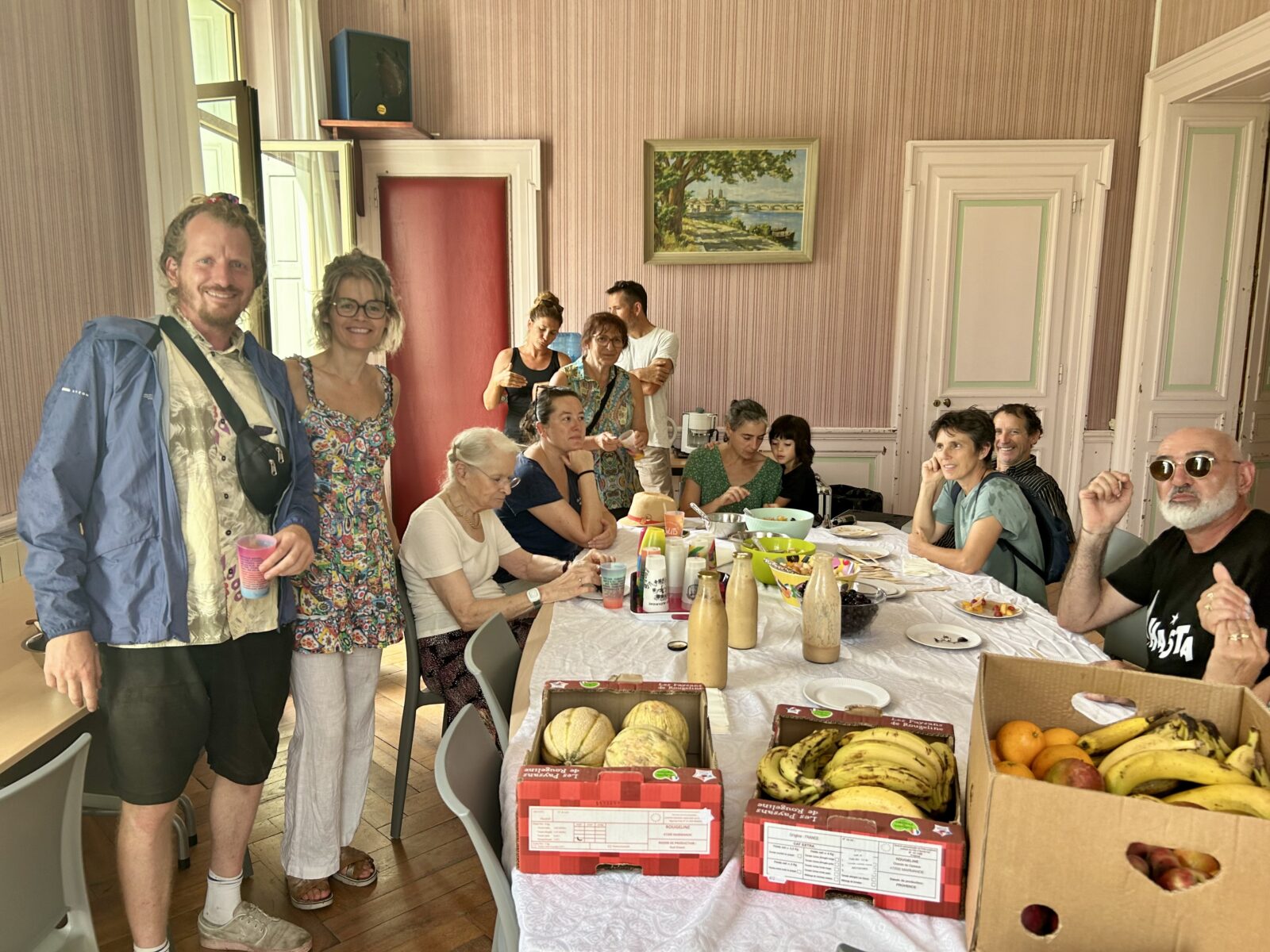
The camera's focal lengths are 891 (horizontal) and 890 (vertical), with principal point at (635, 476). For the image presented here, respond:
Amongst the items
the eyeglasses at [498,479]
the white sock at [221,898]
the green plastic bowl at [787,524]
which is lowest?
the white sock at [221,898]

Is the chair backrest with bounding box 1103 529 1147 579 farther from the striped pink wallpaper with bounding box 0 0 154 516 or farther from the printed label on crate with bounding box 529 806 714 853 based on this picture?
the striped pink wallpaper with bounding box 0 0 154 516

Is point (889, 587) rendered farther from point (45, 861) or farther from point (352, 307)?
point (45, 861)


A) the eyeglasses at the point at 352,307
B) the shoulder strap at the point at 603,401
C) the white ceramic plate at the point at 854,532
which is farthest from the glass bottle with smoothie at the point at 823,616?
the shoulder strap at the point at 603,401

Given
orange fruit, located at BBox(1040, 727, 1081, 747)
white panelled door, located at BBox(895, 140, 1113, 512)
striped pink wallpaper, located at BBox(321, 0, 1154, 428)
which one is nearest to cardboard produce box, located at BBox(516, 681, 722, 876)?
orange fruit, located at BBox(1040, 727, 1081, 747)

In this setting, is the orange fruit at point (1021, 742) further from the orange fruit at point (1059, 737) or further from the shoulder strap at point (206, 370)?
the shoulder strap at point (206, 370)

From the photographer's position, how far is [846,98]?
4.88m

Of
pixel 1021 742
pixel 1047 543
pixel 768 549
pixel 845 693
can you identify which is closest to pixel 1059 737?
pixel 1021 742

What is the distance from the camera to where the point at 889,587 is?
2383 millimetres

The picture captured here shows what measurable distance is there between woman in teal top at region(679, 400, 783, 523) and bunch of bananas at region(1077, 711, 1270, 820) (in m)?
2.45

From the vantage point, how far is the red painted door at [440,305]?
4.92 metres

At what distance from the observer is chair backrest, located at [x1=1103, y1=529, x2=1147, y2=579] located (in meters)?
2.62

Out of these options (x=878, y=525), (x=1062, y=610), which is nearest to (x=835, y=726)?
(x=1062, y=610)

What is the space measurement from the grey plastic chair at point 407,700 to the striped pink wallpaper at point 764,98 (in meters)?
Result: 2.99

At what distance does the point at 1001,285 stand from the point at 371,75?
Answer: 11.7 ft
